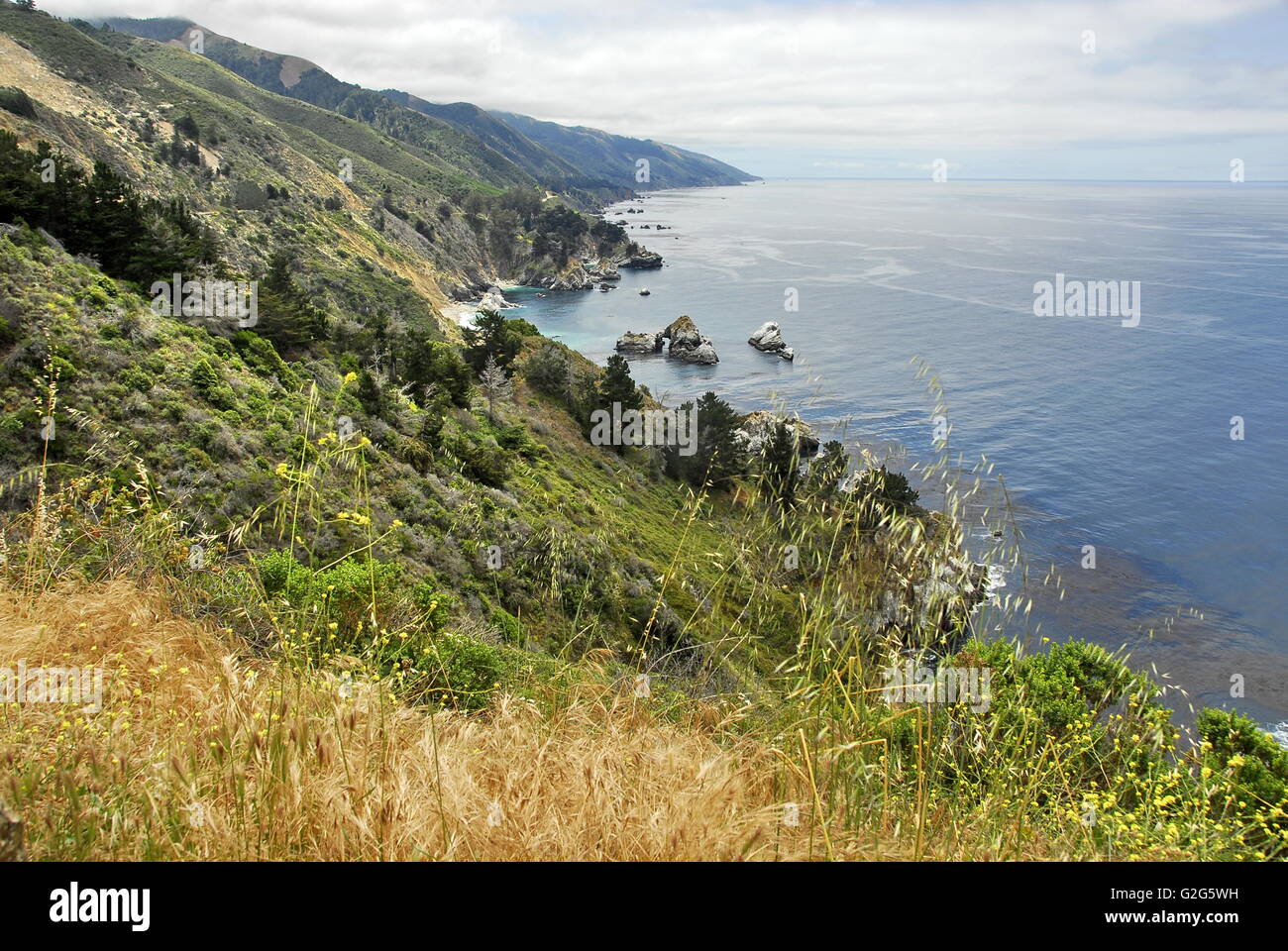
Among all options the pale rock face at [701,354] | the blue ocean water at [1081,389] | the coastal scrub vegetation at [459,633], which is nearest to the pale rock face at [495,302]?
the blue ocean water at [1081,389]

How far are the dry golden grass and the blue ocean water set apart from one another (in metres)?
2.39

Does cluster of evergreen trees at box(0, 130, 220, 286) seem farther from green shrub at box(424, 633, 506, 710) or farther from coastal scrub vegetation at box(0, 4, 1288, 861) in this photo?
green shrub at box(424, 633, 506, 710)

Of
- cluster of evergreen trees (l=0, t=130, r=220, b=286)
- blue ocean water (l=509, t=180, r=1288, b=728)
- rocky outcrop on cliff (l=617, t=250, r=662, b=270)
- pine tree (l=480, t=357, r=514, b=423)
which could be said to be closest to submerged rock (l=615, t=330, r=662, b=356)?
blue ocean water (l=509, t=180, r=1288, b=728)

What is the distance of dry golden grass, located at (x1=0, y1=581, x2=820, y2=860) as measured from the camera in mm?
2260

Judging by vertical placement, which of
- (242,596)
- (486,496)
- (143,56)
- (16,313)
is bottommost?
(486,496)

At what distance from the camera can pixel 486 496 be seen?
2064 cm

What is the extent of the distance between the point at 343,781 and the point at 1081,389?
2535 inches

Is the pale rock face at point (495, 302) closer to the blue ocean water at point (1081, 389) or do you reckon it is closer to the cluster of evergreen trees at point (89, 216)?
the blue ocean water at point (1081, 389)

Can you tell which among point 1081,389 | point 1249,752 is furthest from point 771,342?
point 1249,752

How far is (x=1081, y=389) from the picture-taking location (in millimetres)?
55312

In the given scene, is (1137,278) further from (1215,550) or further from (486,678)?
(486,678)

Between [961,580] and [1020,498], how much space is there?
121 ft
